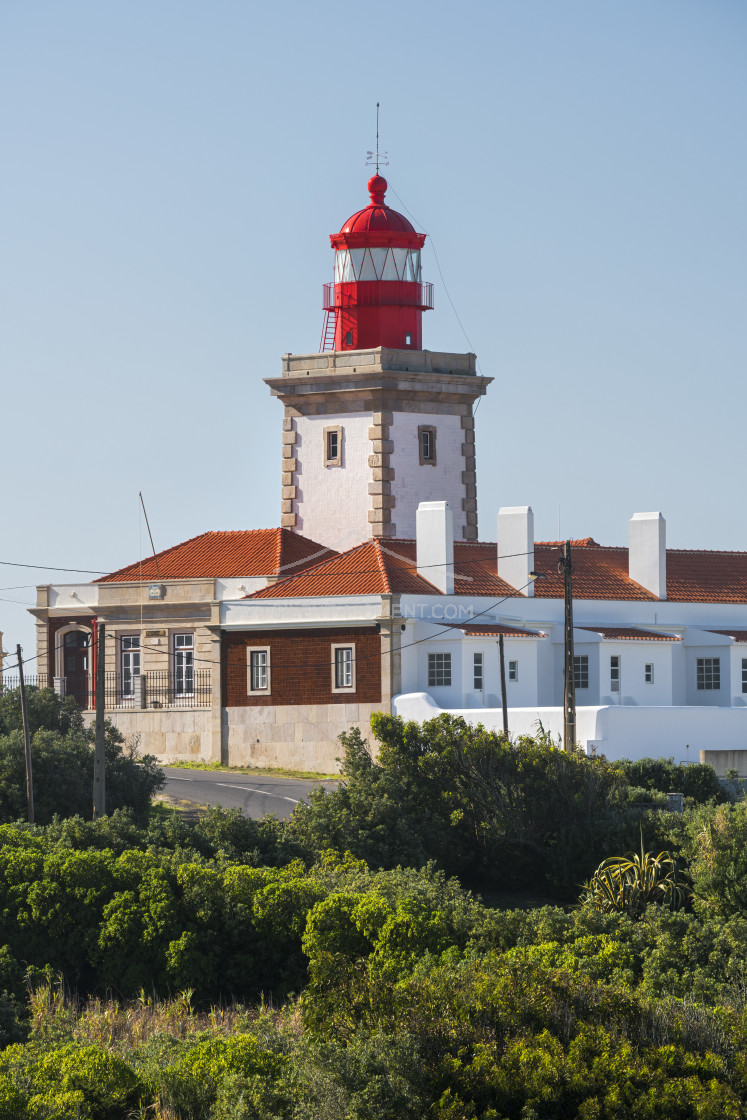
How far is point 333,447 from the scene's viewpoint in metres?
49.1

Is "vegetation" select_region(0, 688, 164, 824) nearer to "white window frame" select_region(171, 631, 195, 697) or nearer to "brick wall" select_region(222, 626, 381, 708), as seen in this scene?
"brick wall" select_region(222, 626, 381, 708)

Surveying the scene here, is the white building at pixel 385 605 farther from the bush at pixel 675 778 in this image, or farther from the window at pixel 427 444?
the bush at pixel 675 778

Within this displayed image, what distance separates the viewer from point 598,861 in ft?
104

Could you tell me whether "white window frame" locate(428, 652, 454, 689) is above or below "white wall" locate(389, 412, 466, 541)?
below

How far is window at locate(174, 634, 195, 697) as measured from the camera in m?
45.2

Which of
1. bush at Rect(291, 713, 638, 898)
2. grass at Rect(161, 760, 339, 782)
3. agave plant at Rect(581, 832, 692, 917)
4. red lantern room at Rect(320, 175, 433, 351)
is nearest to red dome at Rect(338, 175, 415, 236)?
red lantern room at Rect(320, 175, 433, 351)

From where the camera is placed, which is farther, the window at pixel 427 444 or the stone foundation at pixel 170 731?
the window at pixel 427 444

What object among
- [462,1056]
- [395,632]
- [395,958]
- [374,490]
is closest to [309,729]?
[395,632]

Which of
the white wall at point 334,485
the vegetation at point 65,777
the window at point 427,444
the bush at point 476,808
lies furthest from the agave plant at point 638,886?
the window at point 427,444

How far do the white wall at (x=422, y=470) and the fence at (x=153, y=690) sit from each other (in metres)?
7.91

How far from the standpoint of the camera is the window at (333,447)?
4894 centimetres

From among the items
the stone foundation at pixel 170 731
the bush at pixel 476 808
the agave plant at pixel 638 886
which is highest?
the stone foundation at pixel 170 731

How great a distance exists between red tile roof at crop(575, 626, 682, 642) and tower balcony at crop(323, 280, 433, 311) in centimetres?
1224

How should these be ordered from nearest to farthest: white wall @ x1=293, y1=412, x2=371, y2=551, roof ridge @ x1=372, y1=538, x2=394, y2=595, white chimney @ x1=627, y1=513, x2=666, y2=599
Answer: roof ridge @ x1=372, y1=538, x2=394, y2=595
white chimney @ x1=627, y1=513, x2=666, y2=599
white wall @ x1=293, y1=412, x2=371, y2=551
